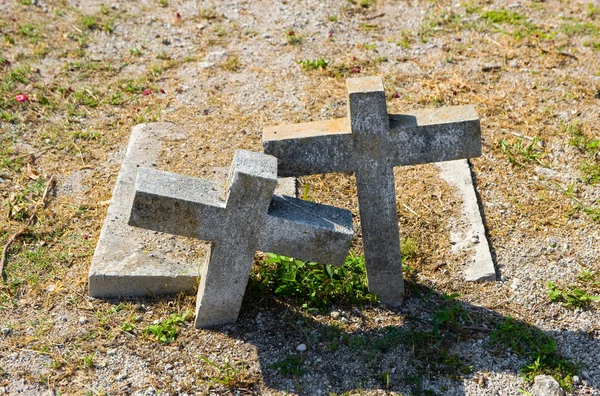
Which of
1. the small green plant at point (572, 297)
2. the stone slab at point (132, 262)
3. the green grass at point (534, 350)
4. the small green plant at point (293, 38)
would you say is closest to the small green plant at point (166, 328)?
the stone slab at point (132, 262)

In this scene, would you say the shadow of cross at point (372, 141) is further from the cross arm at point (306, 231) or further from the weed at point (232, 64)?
the weed at point (232, 64)

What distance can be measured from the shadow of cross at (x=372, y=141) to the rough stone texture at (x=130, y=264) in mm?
1078

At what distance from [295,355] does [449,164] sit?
2.41 meters

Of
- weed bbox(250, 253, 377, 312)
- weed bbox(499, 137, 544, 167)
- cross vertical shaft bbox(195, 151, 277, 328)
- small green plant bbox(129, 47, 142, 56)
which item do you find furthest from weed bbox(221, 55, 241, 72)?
cross vertical shaft bbox(195, 151, 277, 328)

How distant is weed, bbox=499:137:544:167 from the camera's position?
576cm

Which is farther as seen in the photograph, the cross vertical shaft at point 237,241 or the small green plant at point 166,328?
the small green plant at point 166,328

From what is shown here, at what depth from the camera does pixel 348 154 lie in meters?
3.83

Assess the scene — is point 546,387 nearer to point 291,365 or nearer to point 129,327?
point 291,365

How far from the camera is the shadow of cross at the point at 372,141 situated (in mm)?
3709

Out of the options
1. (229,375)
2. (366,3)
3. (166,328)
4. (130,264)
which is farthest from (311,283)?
(366,3)

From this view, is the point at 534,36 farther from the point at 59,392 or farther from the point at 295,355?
the point at 59,392

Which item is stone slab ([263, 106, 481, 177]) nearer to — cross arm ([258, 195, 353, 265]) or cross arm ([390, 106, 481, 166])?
cross arm ([390, 106, 481, 166])

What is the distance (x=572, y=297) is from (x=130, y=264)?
2824 millimetres

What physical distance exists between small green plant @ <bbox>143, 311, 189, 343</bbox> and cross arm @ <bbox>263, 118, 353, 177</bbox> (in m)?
1.14
